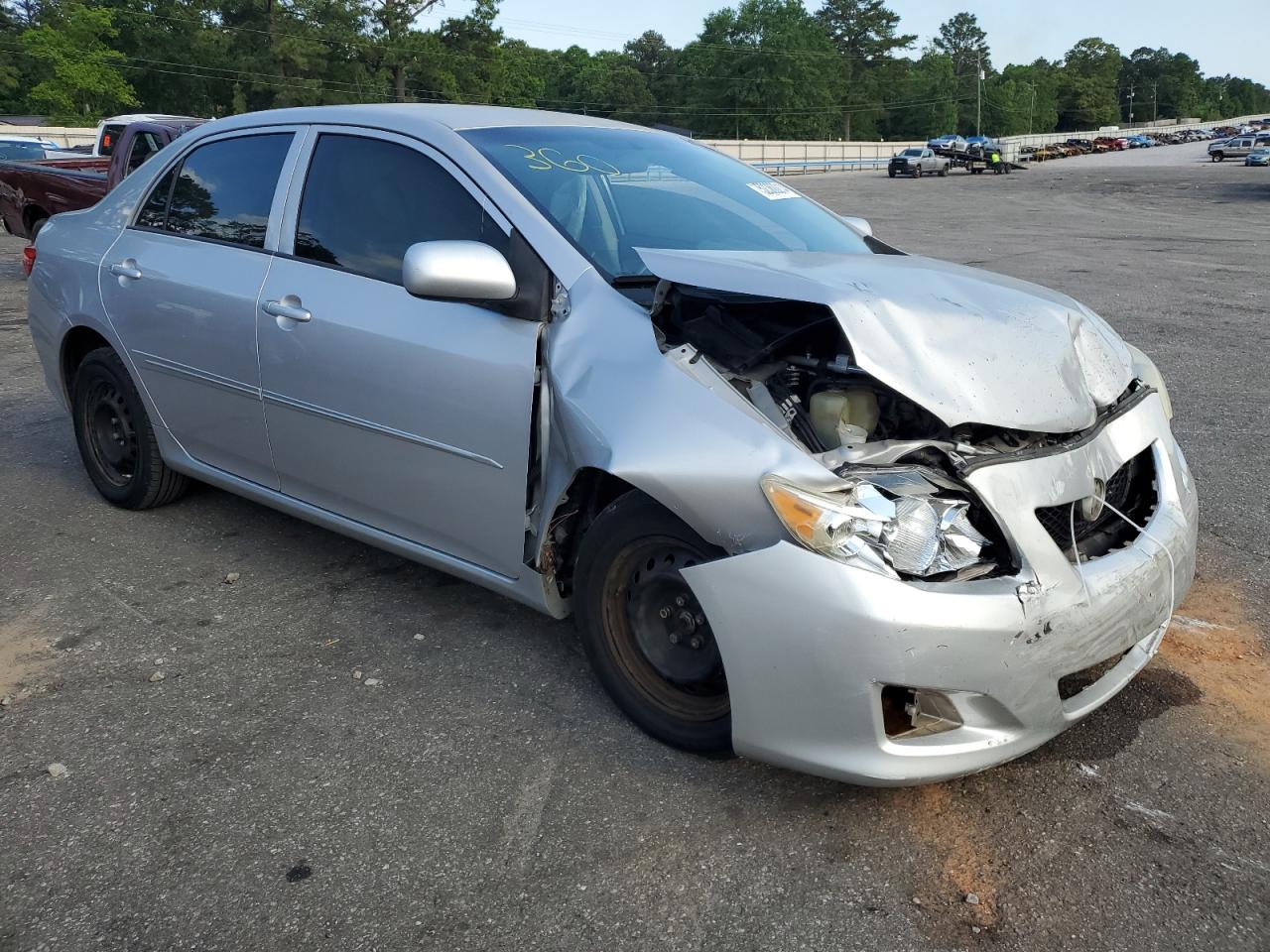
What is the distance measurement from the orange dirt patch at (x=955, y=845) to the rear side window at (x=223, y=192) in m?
2.89

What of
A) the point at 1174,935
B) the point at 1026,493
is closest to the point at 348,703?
the point at 1026,493

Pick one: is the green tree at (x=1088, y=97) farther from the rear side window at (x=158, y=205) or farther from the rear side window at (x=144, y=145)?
the rear side window at (x=158, y=205)

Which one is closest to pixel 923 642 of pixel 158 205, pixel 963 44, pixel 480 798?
pixel 480 798

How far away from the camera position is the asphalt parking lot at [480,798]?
2293mm

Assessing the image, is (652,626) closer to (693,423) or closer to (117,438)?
(693,423)

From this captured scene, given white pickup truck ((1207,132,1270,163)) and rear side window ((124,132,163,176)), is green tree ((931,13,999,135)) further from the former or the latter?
rear side window ((124,132,163,176))

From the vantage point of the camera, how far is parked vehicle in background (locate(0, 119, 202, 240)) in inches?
451

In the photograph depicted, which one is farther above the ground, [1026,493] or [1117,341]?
[1117,341]

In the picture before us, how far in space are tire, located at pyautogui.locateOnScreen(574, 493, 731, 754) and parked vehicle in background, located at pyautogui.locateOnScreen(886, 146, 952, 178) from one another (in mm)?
51131

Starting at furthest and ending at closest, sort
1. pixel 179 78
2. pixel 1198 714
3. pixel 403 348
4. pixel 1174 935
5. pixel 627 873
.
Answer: pixel 179 78
pixel 403 348
pixel 1198 714
pixel 627 873
pixel 1174 935

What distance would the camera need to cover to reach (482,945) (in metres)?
2.23

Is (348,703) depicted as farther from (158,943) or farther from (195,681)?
(158,943)

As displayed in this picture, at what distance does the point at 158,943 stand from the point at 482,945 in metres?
0.68

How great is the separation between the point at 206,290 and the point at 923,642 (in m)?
2.93
